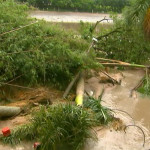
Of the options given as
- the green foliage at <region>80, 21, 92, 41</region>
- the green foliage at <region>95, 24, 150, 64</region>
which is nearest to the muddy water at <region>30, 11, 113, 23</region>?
the green foliage at <region>80, 21, 92, 41</region>

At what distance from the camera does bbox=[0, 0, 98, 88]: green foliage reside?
7441 mm

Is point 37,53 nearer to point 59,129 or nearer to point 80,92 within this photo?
point 80,92

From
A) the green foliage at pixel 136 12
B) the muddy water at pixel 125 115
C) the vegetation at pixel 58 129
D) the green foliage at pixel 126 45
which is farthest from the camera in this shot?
the green foliage at pixel 126 45

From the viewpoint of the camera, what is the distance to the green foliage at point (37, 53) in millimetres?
7441

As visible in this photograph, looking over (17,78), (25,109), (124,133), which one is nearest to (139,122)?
(124,133)

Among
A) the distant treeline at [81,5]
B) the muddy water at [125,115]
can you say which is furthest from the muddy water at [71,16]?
the muddy water at [125,115]

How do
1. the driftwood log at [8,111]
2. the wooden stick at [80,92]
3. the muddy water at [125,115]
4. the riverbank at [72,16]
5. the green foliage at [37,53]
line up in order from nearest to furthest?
the muddy water at [125,115] < the driftwood log at [8,111] < the wooden stick at [80,92] < the green foliage at [37,53] < the riverbank at [72,16]

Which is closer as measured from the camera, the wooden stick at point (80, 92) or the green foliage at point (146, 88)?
the wooden stick at point (80, 92)

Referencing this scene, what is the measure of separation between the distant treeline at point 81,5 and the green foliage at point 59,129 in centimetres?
1962

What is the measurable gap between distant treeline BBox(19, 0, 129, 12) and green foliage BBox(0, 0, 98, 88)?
15.7 meters

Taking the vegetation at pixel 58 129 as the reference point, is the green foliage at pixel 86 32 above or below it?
above

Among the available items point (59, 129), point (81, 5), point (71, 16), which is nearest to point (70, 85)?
point (59, 129)

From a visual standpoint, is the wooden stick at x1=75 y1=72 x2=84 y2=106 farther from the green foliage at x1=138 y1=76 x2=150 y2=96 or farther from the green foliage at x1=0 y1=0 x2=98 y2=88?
the green foliage at x1=138 y1=76 x2=150 y2=96

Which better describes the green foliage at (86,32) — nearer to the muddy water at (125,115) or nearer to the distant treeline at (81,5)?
the muddy water at (125,115)
